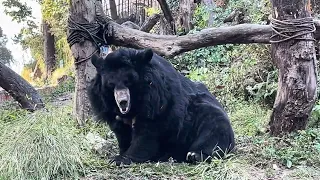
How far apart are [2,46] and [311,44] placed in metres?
19.0

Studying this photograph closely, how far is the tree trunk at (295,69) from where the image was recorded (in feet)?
13.5

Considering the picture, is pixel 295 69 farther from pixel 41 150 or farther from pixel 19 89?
pixel 19 89

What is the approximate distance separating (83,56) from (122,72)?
4.23 ft

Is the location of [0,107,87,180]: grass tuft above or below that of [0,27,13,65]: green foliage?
below

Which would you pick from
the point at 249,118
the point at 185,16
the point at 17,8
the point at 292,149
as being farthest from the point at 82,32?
the point at 17,8

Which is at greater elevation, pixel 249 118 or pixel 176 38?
pixel 176 38

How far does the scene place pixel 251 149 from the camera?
4152 millimetres

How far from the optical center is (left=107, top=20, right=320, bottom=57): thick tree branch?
4508 millimetres

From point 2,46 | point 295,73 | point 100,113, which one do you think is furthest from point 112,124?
point 2,46

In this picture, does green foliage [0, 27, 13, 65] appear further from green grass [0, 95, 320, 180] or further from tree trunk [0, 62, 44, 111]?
green grass [0, 95, 320, 180]

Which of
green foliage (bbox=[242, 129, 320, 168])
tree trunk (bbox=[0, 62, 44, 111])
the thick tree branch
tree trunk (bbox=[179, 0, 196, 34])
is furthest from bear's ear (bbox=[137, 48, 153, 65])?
tree trunk (bbox=[179, 0, 196, 34])

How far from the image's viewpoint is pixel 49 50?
19.2 metres

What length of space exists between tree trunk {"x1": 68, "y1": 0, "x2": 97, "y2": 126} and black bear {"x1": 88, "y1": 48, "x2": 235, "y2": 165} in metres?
0.90

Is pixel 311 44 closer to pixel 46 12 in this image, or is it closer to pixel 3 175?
pixel 3 175
